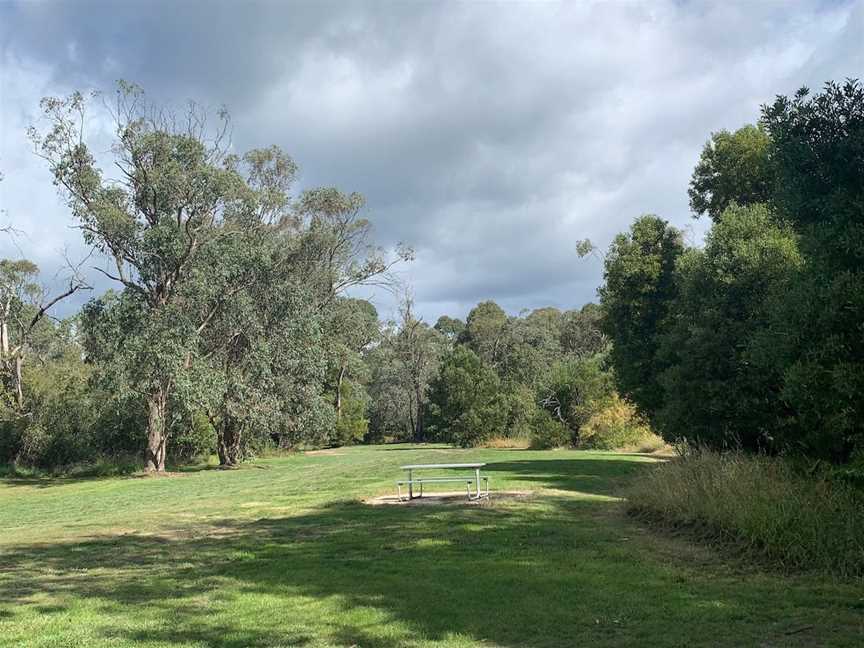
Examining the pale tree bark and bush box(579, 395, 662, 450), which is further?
the pale tree bark

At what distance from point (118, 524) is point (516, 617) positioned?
369 inches

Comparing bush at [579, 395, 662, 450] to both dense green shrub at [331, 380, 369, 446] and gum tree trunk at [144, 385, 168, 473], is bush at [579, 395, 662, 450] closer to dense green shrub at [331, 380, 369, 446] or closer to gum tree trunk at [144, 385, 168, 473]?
gum tree trunk at [144, 385, 168, 473]

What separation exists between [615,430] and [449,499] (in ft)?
75.9

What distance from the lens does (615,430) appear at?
1366 inches

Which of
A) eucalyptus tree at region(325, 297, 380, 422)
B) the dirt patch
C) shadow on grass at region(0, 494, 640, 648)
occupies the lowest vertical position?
the dirt patch

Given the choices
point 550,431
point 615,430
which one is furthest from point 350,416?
point 615,430

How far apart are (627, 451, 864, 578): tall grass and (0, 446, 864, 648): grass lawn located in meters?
0.45

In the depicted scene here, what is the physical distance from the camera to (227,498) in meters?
16.4

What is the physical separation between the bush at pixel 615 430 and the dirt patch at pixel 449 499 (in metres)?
21.4

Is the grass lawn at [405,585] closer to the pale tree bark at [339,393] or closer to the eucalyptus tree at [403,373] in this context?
the pale tree bark at [339,393]

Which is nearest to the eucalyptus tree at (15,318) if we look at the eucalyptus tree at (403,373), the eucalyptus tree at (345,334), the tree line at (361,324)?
the tree line at (361,324)

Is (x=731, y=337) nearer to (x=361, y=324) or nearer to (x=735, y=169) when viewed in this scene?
(x=735, y=169)

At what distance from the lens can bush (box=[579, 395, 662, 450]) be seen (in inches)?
1352

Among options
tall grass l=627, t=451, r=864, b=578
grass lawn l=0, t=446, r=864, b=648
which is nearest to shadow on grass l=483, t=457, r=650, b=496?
grass lawn l=0, t=446, r=864, b=648
